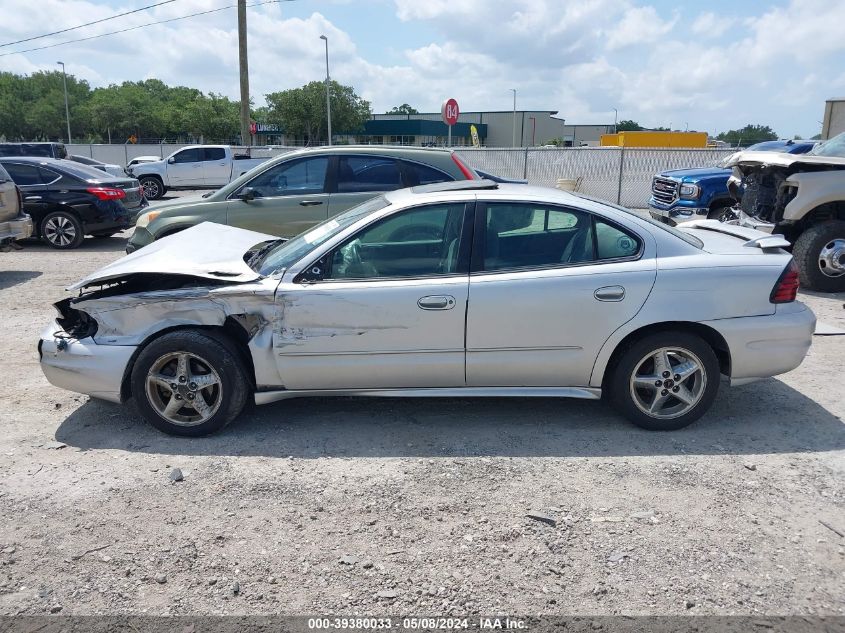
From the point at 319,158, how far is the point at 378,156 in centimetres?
72

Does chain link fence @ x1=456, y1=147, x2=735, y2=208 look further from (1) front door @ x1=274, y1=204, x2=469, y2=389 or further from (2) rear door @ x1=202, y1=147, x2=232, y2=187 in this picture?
(1) front door @ x1=274, y1=204, x2=469, y2=389

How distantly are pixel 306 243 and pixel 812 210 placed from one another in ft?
23.0

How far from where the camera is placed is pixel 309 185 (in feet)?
27.4

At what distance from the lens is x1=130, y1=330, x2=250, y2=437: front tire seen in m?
4.29

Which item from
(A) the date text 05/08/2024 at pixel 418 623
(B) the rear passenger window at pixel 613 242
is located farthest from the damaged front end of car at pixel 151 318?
(B) the rear passenger window at pixel 613 242

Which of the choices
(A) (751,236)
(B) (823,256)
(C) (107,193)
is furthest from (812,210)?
(C) (107,193)

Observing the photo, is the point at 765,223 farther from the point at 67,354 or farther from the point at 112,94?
the point at 112,94

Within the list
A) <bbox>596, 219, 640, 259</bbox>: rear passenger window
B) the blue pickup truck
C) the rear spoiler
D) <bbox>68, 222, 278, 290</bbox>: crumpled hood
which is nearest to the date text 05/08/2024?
<bbox>68, 222, 278, 290</bbox>: crumpled hood

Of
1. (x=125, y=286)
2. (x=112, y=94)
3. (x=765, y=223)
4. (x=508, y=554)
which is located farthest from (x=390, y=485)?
(x=112, y=94)

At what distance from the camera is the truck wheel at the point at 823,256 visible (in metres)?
8.53

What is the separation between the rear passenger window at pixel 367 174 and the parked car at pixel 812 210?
4843 millimetres

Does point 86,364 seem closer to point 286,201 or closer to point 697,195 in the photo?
point 286,201

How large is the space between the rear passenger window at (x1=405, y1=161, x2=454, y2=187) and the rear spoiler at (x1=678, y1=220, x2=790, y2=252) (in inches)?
126

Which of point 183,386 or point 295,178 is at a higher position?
point 295,178
